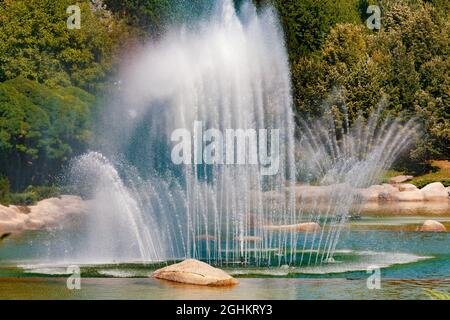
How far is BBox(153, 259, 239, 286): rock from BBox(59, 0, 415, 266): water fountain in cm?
349

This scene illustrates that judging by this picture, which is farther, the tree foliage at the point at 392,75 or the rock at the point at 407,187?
the tree foliage at the point at 392,75

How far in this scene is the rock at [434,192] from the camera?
52.7m

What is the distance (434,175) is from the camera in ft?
193

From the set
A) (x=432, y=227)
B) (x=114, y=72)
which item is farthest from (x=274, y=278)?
(x=114, y=72)

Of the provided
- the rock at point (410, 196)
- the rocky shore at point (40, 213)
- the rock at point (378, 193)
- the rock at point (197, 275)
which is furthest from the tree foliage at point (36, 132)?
the rock at point (197, 275)

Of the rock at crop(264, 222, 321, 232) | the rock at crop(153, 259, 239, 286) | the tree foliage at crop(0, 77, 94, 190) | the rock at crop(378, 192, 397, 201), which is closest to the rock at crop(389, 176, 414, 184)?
the rock at crop(378, 192, 397, 201)

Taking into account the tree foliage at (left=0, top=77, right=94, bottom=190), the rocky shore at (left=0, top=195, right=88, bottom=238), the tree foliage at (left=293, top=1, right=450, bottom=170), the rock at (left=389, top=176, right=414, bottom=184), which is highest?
the tree foliage at (left=293, top=1, right=450, bottom=170)

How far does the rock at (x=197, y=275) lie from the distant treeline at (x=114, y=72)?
24.2m

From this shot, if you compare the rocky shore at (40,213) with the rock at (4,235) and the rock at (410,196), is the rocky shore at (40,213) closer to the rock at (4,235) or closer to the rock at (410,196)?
the rock at (4,235)

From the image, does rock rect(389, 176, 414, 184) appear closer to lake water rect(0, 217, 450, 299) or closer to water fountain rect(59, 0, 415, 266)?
water fountain rect(59, 0, 415, 266)

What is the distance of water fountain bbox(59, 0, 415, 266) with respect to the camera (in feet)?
99.5

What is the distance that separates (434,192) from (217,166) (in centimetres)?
1727
